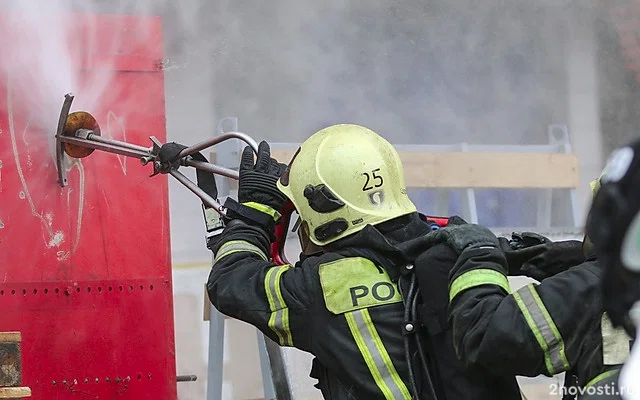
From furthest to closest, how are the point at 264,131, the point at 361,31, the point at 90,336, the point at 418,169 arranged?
the point at 361,31 < the point at 264,131 < the point at 418,169 < the point at 90,336

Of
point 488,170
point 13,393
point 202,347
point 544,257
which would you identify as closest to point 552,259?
point 544,257

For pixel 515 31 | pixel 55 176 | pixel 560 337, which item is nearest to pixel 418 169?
pixel 515 31

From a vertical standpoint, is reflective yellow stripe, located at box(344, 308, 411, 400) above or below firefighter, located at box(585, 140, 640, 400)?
below

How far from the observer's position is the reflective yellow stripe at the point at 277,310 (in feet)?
7.73

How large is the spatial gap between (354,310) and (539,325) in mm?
570

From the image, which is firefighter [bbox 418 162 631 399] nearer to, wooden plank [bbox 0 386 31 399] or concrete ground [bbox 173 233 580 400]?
wooden plank [bbox 0 386 31 399]

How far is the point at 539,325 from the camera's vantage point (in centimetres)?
182

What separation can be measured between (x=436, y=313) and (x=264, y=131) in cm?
336

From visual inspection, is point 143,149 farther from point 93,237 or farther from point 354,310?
point 354,310

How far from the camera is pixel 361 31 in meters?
5.74

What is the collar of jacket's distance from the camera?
225 cm

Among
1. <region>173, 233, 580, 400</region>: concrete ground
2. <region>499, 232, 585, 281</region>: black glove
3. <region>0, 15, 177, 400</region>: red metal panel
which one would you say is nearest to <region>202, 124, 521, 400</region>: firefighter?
<region>499, 232, 585, 281</region>: black glove

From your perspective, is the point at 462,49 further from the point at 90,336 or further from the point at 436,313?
the point at 436,313

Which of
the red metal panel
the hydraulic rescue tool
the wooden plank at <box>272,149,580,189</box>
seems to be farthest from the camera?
the wooden plank at <box>272,149,580,189</box>
